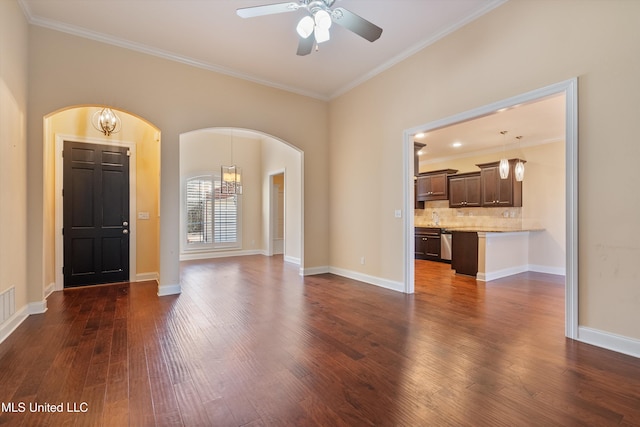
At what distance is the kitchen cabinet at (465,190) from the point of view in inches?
307

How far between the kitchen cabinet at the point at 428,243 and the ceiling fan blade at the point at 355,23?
6.20 metres

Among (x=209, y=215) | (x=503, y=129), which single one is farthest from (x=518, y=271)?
(x=209, y=215)

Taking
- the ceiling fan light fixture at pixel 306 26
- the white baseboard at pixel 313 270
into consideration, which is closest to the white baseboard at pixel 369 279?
the white baseboard at pixel 313 270

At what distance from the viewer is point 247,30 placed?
385 cm

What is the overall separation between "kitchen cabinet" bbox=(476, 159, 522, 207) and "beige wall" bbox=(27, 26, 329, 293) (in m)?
4.39

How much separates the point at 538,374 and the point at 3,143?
5208mm

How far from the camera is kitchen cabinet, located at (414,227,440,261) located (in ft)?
26.3

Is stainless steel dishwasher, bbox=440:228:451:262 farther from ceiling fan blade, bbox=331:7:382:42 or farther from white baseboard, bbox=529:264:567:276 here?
ceiling fan blade, bbox=331:7:382:42

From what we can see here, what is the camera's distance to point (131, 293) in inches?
181

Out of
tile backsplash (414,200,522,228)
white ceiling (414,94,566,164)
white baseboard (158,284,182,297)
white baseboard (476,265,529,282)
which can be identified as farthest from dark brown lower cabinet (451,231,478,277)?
white baseboard (158,284,182,297)

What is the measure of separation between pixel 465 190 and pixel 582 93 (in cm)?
551

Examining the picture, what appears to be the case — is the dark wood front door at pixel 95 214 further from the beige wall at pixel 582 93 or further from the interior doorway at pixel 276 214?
the beige wall at pixel 582 93

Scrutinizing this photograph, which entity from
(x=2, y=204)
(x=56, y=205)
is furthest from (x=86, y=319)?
(x=56, y=205)

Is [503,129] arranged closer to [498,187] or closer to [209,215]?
[498,187]
